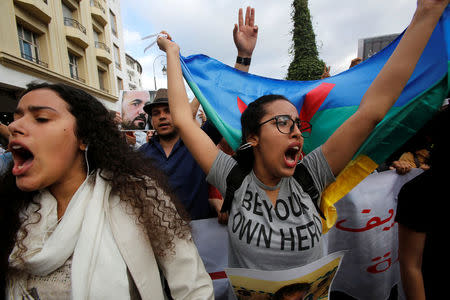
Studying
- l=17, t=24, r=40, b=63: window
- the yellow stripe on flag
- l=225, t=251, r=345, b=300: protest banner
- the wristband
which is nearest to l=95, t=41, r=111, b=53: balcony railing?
l=17, t=24, r=40, b=63: window

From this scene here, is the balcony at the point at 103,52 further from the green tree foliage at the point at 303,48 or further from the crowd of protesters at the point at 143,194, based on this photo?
the crowd of protesters at the point at 143,194

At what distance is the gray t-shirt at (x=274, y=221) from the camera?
1.04m

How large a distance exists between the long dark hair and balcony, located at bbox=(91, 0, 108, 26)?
1899 cm

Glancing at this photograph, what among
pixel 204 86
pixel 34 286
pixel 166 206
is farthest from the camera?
pixel 204 86

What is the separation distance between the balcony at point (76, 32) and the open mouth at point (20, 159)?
14743 millimetres

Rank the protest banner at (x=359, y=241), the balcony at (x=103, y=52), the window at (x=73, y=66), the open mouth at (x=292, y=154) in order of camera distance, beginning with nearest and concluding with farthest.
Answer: the open mouth at (x=292, y=154) < the protest banner at (x=359, y=241) < the window at (x=73, y=66) < the balcony at (x=103, y=52)

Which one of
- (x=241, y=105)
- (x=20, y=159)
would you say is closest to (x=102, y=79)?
(x=241, y=105)

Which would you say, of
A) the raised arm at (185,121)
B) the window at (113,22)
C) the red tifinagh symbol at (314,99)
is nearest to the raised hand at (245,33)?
the raised arm at (185,121)

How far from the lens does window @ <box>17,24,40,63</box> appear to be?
952 centimetres

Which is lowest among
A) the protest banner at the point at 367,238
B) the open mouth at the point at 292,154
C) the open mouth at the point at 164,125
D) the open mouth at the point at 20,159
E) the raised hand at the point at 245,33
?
the protest banner at the point at 367,238

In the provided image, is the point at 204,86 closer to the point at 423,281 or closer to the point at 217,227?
the point at 217,227

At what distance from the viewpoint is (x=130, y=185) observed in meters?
1.14

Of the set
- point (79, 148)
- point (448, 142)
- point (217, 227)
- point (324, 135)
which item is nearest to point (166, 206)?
point (79, 148)

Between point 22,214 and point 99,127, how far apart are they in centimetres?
55
